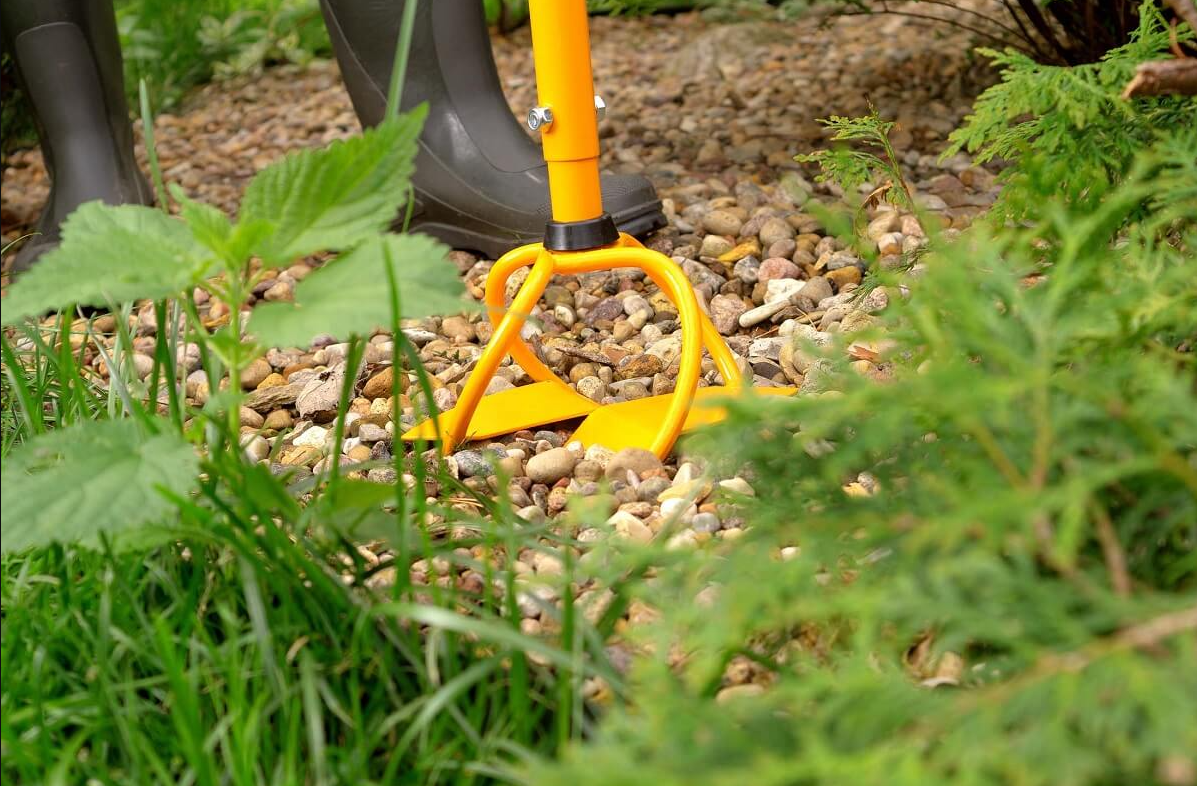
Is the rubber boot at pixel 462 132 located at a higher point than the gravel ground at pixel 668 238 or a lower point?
higher

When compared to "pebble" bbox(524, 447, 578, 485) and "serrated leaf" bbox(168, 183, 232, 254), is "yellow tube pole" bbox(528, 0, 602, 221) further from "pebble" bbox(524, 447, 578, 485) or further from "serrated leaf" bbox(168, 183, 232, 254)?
"serrated leaf" bbox(168, 183, 232, 254)

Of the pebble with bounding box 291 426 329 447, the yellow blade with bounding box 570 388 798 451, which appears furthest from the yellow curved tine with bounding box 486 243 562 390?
the pebble with bounding box 291 426 329 447

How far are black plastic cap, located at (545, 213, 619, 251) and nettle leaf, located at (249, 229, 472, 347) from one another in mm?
543

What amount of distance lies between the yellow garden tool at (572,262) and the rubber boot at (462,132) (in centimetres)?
56

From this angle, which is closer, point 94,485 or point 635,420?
point 94,485

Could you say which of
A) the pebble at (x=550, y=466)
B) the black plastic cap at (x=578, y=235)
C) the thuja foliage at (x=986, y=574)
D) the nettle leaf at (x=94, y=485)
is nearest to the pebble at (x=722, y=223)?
the black plastic cap at (x=578, y=235)

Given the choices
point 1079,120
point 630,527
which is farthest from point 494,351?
point 1079,120

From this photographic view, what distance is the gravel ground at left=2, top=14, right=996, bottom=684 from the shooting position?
148 centimetres

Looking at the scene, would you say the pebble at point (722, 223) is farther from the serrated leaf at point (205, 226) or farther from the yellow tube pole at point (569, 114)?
the serrated leaf at point (205, 226)

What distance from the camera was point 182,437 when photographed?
101 cm

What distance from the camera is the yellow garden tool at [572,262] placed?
1479mm

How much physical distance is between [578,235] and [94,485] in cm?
76

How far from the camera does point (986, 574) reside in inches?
28.2

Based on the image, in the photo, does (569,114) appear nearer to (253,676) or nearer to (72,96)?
(253,676)
